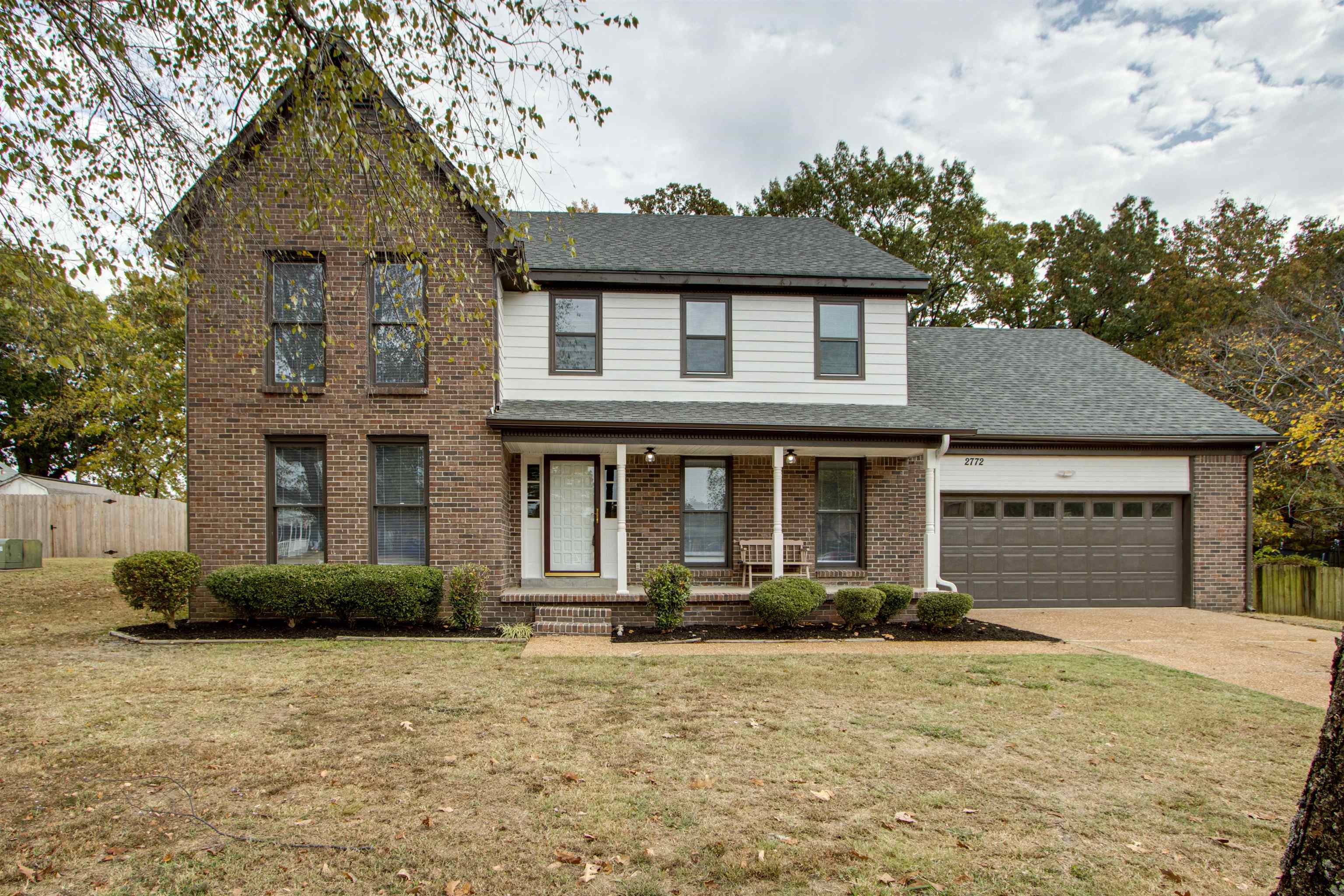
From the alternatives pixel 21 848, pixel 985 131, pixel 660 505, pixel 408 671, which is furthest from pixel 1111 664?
pixel 985 131

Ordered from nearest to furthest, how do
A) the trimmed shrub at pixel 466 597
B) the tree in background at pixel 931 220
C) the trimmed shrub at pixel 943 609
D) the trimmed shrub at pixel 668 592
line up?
the trimmed shrub at pixel 466 597, the trimmed shrub at pixel 668 592, the trimmed shrub at pixel 943 609, the tree in background at pixel 931 220

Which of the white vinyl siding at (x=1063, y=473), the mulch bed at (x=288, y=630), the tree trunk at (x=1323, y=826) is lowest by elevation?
the mulch bed at (x=288, y=630)

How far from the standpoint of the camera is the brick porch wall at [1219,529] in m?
12.7

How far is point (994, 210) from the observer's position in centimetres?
2631

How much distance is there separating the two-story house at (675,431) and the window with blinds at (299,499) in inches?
1.4

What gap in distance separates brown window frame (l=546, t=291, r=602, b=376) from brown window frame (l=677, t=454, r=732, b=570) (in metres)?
2.08

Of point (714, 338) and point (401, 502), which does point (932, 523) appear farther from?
point (401, 502)

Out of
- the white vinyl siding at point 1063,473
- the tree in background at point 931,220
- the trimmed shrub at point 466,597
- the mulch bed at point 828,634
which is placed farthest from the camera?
the tree in background at point 931,220

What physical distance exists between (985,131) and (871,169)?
23.2ft

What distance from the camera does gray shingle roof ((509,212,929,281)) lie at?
11.3 m

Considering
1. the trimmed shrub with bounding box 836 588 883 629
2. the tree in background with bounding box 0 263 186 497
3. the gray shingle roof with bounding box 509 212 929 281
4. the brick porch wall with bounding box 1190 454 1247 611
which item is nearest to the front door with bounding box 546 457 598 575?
the gray shingle roof with bounding box 509 212 929 281

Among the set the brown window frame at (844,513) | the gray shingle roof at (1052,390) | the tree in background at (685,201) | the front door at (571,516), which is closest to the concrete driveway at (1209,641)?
the brown window frame at (844,513)

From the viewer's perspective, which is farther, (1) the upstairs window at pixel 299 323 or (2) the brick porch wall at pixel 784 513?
(2) the brick porch wall at pixel 784 513

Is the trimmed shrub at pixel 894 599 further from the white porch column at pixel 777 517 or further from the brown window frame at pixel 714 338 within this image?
the brown window frame at pixel 714 338
